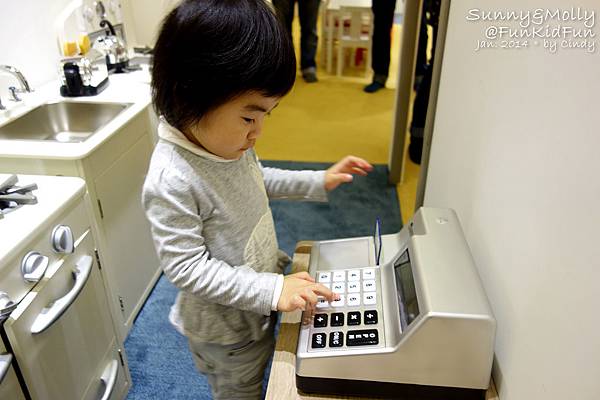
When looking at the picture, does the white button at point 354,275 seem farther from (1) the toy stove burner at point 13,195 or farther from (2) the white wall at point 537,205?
(1) the toy stove burner at point 13,195

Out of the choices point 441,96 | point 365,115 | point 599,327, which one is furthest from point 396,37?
point 599,327

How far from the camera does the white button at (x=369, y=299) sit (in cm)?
62

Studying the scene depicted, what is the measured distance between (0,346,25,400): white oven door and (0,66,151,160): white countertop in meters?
0.55

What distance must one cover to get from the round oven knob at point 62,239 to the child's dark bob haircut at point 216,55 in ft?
1.36

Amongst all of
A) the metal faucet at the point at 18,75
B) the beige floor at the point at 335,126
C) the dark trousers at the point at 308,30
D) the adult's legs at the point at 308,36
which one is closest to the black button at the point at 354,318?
the metal faucet at the point at 18,75

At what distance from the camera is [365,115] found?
11.4ft

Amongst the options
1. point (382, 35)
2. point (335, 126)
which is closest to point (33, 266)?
point (335, 126)

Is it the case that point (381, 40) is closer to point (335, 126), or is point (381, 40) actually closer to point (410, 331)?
point (335, 126)

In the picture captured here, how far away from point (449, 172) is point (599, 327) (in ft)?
1.89

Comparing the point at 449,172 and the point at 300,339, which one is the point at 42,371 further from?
the point at 449,172

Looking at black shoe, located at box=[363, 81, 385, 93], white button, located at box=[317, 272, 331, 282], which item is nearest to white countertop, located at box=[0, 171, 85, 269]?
white button, located at box=[317, 272, 331, 282]

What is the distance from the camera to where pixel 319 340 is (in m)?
0.59

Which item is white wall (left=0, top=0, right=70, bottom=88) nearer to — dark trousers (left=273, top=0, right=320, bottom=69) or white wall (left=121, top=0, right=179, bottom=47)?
white wall (left=121, top=0, right=179, bottom=47)

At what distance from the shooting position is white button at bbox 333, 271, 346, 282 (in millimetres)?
685
